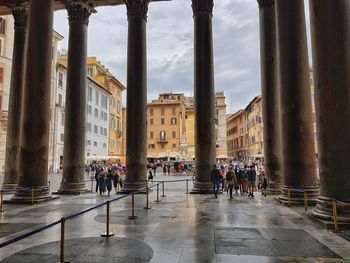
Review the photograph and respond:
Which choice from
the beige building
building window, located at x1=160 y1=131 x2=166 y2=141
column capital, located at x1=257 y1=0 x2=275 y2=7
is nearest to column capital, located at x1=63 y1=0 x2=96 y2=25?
column capital, located at x1=257 y1=0 x2=275 y2=7

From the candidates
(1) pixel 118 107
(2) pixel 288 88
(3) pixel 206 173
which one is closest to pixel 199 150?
(3) pixel 206 173

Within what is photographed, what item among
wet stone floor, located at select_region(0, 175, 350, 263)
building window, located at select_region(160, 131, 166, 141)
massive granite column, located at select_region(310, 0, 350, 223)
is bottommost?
wet stone floor, located at select_region(0, 175, 350, 263)

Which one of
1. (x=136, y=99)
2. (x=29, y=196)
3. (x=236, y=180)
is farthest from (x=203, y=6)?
(x=29, y=196)

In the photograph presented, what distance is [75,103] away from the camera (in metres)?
16.7

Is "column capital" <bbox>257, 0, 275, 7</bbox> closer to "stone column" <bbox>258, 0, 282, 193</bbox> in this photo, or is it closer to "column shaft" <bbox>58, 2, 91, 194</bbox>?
"stone column" <bbox>258, 0, 282, 193</bbox>

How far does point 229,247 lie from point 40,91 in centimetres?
1008

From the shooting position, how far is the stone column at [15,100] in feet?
57.0

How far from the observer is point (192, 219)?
29.7ft

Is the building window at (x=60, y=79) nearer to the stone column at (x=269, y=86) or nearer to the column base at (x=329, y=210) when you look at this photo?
the stone column at (x=269, y=86)

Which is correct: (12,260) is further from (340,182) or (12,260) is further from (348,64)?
(348,64)

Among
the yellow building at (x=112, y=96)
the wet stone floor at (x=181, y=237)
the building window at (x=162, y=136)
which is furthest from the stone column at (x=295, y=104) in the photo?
the building window at (x=162, y=136)

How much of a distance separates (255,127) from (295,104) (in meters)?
57.3

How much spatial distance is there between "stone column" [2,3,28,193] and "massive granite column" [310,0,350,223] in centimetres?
1570

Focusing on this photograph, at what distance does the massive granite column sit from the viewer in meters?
7.71
